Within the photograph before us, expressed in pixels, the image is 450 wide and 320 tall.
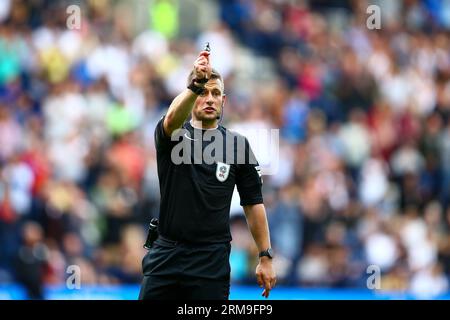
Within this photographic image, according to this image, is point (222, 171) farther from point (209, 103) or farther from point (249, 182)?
point (209, 103)

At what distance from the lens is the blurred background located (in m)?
13.6

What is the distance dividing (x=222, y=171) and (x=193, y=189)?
26cm

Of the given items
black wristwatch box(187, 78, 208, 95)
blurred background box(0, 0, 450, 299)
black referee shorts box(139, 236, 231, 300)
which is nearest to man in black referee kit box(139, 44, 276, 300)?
black referee shorts box(139, 236, 231, 300)

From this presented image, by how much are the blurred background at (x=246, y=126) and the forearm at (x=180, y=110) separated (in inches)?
238

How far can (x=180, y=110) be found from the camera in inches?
269

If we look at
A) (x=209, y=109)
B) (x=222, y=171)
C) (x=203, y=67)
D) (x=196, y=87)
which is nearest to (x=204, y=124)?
(x=209, y=109)

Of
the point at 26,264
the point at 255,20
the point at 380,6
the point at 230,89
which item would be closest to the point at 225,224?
the point at 26,264

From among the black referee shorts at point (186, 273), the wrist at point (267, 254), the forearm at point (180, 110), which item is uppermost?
the forearm at point (180, 110)

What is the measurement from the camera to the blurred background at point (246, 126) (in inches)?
537

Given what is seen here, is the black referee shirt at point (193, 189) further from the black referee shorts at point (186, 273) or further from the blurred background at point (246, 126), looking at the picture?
the blurred background at point (246, 126)

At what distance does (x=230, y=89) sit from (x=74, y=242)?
3930mm

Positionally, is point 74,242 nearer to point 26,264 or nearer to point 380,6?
point 26,264

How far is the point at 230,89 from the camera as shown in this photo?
16.1m

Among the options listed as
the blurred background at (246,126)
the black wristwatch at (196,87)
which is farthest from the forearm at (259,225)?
the blurred background at (246,126)
